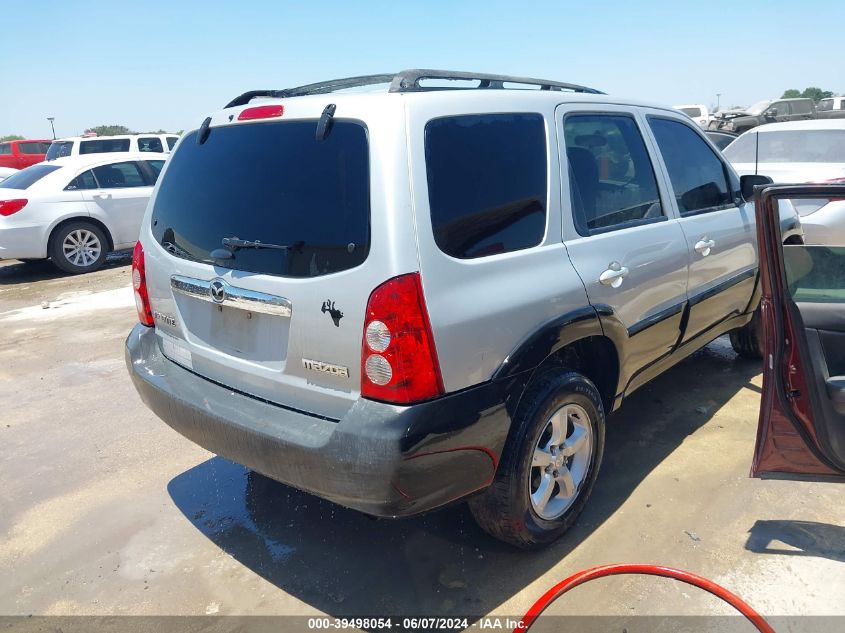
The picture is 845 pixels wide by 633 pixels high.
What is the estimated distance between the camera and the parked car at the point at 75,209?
28.9ft

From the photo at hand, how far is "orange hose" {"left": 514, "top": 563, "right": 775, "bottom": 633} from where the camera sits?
2.33 m

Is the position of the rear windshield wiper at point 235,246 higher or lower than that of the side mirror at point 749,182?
higher

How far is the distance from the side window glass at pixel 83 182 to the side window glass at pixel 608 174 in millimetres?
8539

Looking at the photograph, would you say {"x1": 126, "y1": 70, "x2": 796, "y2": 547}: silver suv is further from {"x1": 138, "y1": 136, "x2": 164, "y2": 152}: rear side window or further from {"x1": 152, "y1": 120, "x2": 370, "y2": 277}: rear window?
{"x1": 138, "y1": 136, "x2": 164, "y2": 152}: rear side window

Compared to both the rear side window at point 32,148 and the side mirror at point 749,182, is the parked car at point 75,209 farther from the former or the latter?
the rear side window at point 32,148

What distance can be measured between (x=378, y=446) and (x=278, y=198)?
Result: 3.33ft

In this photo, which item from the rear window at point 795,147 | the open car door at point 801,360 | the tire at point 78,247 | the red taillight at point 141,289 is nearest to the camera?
the open car door at point 801,360

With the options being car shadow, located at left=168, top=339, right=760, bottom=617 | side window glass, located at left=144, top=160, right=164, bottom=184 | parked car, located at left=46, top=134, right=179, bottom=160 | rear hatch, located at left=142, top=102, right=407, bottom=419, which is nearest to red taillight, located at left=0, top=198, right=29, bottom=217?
side window glass, located at left=144, top=160, right=164, bottom=184

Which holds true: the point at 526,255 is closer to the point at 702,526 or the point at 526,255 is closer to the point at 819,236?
the point at 702,526

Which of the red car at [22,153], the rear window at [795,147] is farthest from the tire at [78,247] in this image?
the red car at [22,153]

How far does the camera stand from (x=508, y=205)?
98.5 inches

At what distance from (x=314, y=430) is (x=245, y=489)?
136 centimetres

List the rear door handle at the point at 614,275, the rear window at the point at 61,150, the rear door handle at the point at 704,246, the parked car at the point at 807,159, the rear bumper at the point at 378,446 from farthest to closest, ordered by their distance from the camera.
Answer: the rear window at the point at 61,150 < the parked car at the point at 807,159 < the rear door handle at the point at 704,246 < the rear door handle at the point at 614,275 < the rear bumper at the point at 378,446

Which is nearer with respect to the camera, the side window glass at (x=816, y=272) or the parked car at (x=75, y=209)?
the side window glass at (x=816, y=272)
